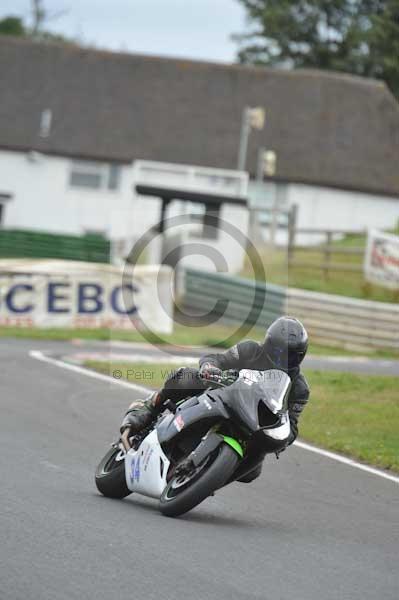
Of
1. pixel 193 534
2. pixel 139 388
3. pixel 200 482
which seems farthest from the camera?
pixel 139 388

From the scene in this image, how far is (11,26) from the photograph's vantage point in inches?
3066

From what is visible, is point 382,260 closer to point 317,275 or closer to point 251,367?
point 317,275

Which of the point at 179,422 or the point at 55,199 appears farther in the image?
the point at 55,199

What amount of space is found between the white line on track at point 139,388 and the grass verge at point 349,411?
0.19 m

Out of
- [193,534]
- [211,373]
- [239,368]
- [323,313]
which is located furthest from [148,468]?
[323,313]

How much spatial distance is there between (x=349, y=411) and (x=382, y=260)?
13022 mm

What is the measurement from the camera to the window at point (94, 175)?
5125cm

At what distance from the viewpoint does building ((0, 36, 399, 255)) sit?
5069 cm

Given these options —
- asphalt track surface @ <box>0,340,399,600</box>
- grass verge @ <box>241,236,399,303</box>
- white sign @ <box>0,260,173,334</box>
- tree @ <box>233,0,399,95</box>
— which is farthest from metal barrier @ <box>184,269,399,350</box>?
tree @ <box>233,0,399,95</box>

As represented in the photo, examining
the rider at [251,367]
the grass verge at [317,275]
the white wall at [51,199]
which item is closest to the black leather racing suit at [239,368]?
the rider at [251,367]

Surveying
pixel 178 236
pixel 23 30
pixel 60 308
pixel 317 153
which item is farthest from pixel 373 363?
pixel 23 30

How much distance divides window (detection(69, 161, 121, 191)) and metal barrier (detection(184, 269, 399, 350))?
25.4 m

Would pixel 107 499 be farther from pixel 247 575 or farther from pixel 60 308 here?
pixel 60 308

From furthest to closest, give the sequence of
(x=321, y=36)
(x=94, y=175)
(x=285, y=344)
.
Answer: (x=321, y=36), (x=94, y=175), (x=285, y=344)
